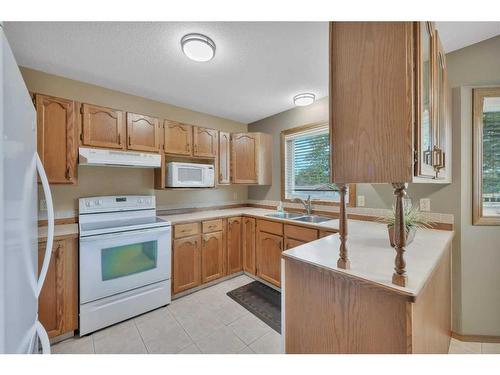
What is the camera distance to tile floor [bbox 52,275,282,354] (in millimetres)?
1656

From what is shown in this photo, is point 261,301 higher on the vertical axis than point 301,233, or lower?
lower

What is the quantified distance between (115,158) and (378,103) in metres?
2.19

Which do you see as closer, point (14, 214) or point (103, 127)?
point (14, 214)

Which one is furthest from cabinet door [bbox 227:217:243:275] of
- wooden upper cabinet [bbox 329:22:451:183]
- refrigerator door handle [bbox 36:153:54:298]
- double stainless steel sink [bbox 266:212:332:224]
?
wooden upper cabinet [bbox 329:22:451:183]

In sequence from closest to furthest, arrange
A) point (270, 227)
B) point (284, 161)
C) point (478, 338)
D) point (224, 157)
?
point (478, 338)
point (270, 227)
point (224, 157)
point (284, 161)

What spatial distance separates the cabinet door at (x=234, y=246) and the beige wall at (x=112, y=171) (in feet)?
2.12

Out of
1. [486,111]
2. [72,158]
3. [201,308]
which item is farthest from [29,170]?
[486,111]

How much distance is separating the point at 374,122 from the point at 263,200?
2.78m

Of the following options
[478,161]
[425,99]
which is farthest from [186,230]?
[478,161]

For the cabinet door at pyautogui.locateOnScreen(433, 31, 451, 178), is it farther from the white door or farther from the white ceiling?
the white door

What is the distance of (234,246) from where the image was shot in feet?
9.43

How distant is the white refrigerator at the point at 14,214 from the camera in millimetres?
596

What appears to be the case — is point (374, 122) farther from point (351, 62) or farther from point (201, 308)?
point (201, 308)

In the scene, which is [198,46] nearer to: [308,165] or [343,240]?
[343,240]
